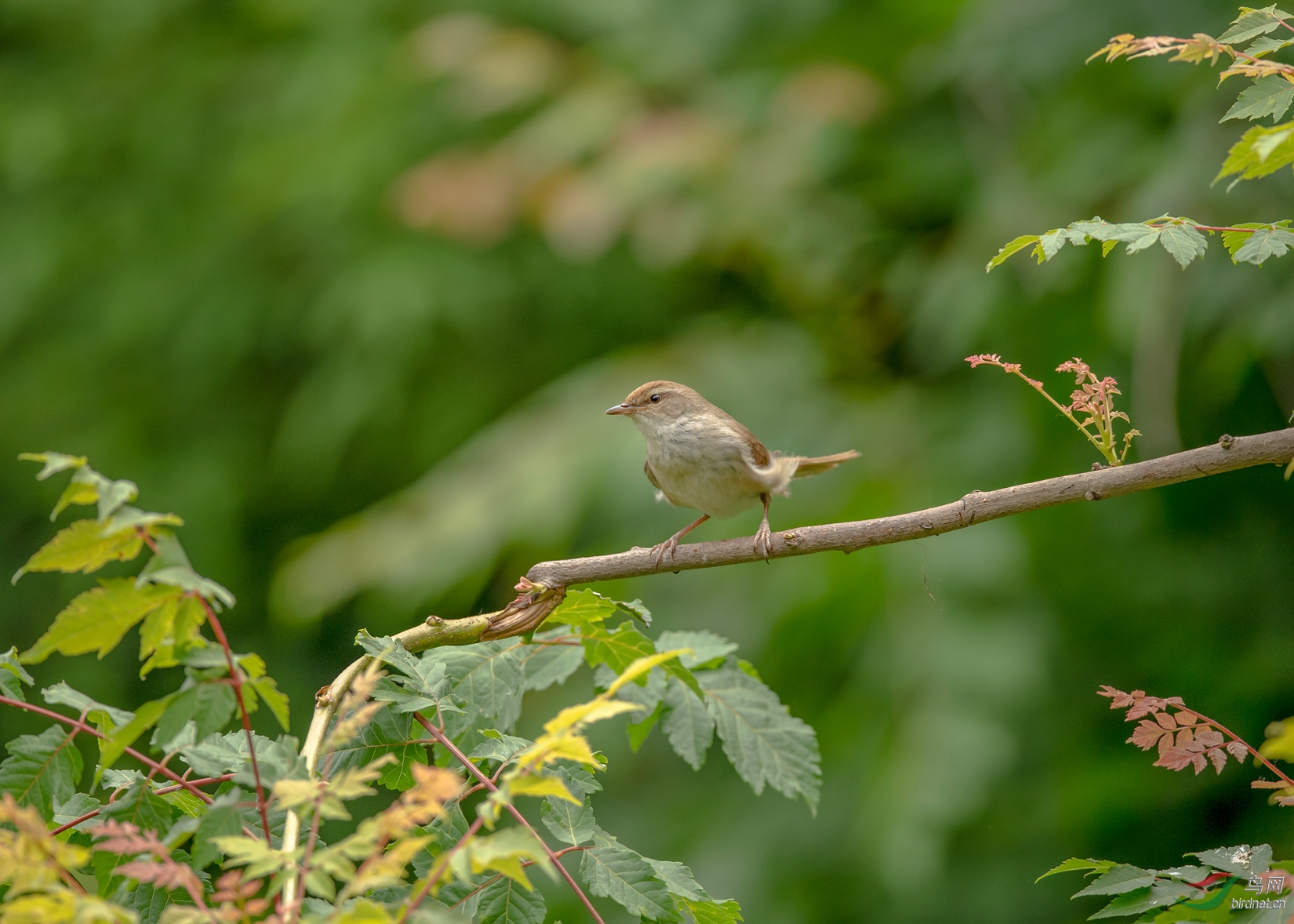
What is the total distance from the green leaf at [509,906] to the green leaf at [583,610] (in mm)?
431

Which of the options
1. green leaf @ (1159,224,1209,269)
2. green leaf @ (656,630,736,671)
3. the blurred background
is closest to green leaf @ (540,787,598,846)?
green leaf @ (656,630,736,671)

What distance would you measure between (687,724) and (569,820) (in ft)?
1.30

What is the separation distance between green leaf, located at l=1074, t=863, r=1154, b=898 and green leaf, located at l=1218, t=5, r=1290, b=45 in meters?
1.12

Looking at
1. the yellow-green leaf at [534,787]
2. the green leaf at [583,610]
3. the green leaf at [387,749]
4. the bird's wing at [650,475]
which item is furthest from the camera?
the bird's wing at [650,475]

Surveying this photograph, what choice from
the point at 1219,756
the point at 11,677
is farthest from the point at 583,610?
the point at 1219,756

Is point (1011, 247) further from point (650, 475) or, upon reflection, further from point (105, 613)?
point (650, 475)

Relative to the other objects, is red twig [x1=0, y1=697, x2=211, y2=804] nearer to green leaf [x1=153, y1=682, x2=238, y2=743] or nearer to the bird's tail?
green leaf [x1=153, y1=682, x2=238, y2=743]

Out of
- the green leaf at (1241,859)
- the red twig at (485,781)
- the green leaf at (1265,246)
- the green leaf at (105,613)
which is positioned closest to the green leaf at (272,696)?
the green leaf at (105,613)

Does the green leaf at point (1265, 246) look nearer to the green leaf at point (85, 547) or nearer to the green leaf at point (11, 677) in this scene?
the green leaf at point (85, 547)

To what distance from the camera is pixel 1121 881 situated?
1435 mm

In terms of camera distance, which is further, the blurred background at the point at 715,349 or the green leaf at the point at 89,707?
the blurred background at the point at 715,349

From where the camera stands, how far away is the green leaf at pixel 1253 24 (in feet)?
4.60

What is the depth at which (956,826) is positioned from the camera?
410cm

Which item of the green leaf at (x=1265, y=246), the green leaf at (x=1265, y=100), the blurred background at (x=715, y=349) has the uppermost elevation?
the green leaf at (x=1265, y=100)
